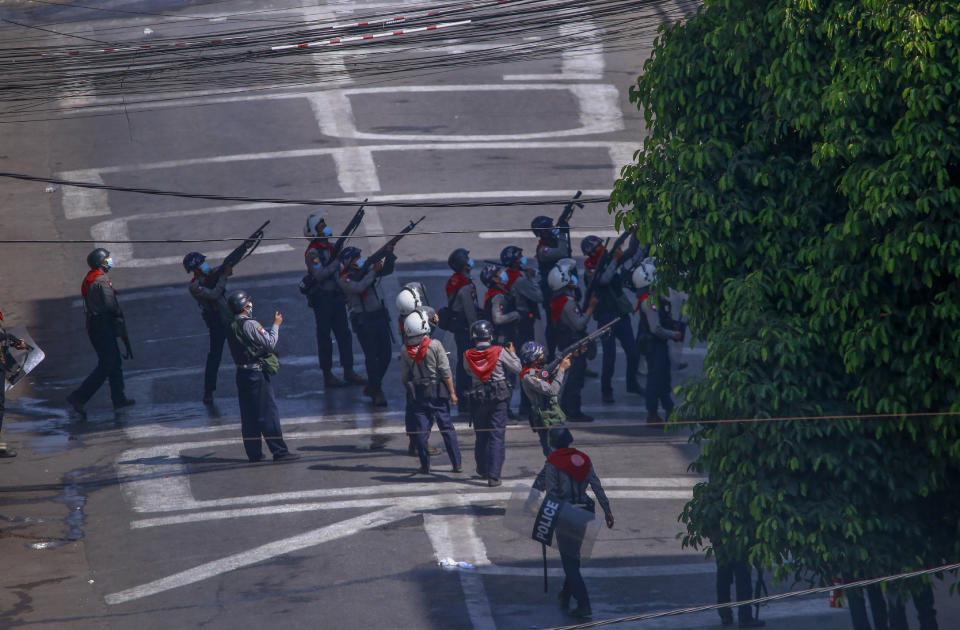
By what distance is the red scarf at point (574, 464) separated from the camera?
32.6 feet

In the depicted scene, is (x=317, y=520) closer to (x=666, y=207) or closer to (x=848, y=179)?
(x=666, y=207)

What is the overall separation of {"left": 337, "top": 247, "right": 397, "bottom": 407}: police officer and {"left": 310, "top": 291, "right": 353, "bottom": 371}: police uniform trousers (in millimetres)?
443

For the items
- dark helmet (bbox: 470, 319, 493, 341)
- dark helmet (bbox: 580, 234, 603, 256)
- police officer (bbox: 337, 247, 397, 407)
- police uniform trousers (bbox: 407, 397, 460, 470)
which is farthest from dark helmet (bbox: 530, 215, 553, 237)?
police uniform trousers (bbox: 407, 397, 460, 470)

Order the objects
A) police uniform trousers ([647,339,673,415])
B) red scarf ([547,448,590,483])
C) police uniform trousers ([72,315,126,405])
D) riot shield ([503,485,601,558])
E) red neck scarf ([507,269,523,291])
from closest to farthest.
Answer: riot shield ([503,485,601,558]) → red scarf ([547,448,590,483]) → police uniform trousers ([647,339,673,415]) → police uniform trousers ([72,315,126,405]) → red neck scarf ([507,269,523,291])

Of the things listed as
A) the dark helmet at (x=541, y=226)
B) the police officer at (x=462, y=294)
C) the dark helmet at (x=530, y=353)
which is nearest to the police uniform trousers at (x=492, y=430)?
the dark helmet at (x=530, y=353)

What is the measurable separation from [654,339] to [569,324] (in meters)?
1.07

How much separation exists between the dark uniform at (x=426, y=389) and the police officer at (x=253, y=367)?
1522mm

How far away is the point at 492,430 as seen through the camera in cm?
1225

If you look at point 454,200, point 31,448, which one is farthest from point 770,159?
point 454,200

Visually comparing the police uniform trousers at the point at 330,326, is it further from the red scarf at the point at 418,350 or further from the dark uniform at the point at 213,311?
the red scarf at the point at 418,350

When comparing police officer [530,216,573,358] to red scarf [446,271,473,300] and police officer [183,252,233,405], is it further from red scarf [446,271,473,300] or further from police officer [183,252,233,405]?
police officer [183,252,233,405]

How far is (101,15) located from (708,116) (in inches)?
932

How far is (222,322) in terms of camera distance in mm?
14297

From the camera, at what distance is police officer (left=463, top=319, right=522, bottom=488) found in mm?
12219
